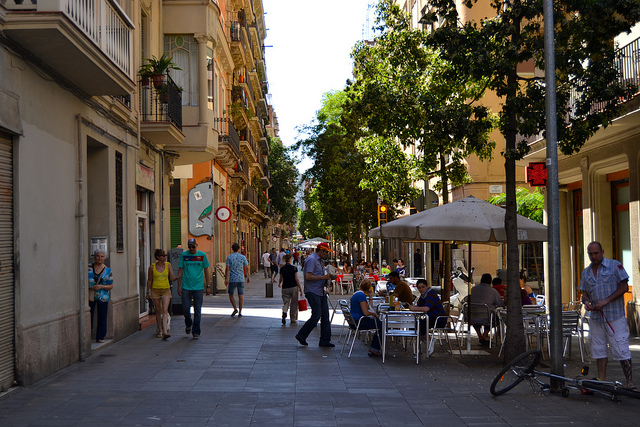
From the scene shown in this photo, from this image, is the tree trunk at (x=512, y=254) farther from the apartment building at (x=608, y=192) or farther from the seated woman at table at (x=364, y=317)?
the seated woman at table at (x=364, y=317)

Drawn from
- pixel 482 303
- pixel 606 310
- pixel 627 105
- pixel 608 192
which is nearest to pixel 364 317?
pixel 482 303

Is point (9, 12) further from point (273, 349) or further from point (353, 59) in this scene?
point (353, 59)

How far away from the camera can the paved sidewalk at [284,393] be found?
757cm

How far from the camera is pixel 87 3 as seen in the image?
10.6 m

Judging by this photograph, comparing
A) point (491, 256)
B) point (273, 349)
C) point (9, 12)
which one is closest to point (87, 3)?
point (9, 12)

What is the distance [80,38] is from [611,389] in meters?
7.63

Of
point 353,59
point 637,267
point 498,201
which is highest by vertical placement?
point 353,59

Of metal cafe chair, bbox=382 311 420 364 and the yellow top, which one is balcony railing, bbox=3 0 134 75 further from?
metal cafe chair, bbox=382 311 420 364

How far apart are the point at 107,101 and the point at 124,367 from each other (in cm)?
511

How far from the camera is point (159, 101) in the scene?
17047 mm

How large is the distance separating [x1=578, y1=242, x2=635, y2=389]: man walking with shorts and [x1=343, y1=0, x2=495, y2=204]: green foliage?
309 cm

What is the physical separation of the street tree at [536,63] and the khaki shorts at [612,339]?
1989mm

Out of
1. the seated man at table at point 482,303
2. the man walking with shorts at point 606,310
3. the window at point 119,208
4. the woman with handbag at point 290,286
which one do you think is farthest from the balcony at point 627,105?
the window at point 119,208

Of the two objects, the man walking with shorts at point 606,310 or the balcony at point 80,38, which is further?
the balcony at point 80,38
